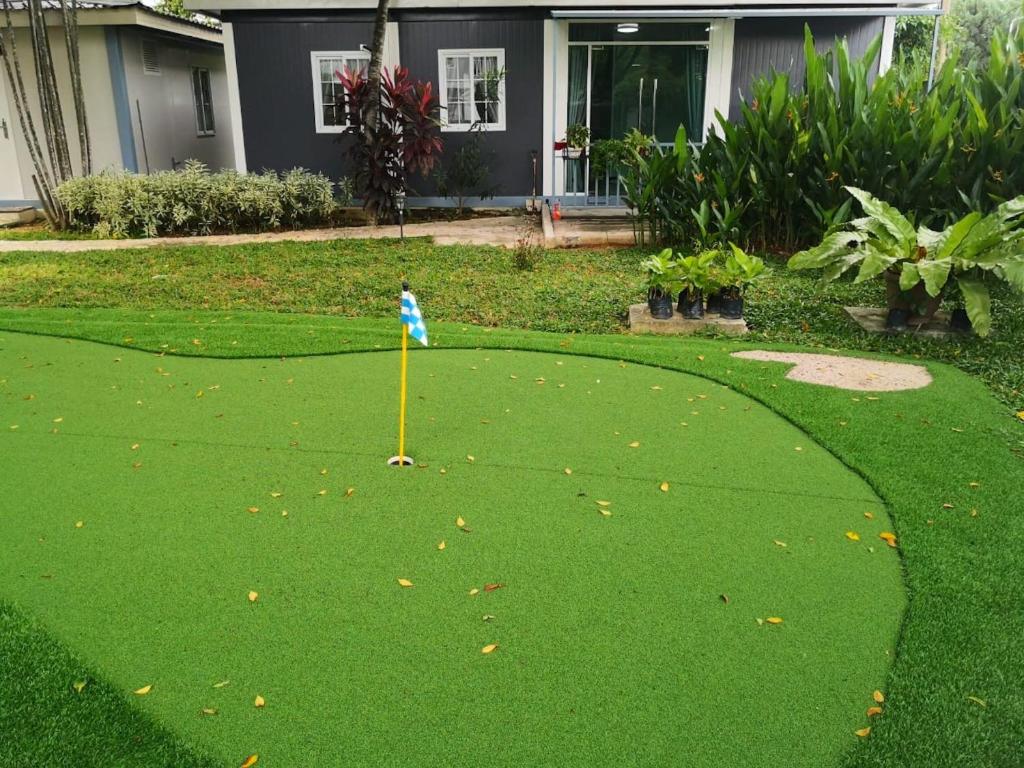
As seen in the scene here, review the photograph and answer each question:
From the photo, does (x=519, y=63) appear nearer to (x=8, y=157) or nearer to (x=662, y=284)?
(x=662, y=284)

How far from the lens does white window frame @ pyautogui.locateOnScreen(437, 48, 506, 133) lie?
1298cm

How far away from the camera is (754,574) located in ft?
10.6

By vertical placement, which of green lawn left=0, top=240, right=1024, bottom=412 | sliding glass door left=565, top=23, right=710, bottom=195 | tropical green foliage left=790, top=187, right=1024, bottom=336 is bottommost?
green lawn left=0, top=240, right=1024, bottom=412

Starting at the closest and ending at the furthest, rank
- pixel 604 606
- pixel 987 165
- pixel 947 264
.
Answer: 1. pixel 604 606
2. pixel 947 264
3. pixel 987 165

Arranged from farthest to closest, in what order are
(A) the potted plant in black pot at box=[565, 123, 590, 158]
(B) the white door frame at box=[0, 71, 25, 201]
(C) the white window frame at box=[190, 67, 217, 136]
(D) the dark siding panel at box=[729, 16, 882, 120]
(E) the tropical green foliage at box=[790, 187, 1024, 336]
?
(C) the white window frame at box=[190, 67, 217, 136], (B) the white door frame at box=[0, 71, 25, 201], (D) the dark siding panel at box=[729, 16, 882, 120], (A) the potted plant in black pot at box=[565, 123, 590, 158], (E) the tropical green foliage at box=[790, 187, 1024, 336]

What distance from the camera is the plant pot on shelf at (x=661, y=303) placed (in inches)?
274

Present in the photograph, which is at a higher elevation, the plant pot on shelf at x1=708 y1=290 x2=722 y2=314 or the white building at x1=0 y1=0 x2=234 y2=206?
the white building at x1=0 y1=0 x2=234 y2=206

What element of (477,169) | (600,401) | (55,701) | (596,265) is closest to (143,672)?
(55,701)

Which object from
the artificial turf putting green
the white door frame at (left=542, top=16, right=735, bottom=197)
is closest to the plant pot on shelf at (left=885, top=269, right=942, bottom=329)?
the artificial turf putting green

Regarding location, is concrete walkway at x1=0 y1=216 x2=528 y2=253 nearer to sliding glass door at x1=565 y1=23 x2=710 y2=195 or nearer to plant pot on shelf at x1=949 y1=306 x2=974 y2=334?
sliding glass door at x1=565 y1=23 x2=710 y2=195

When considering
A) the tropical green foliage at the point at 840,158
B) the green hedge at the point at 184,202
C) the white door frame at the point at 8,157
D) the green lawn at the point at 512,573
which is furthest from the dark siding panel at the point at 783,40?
the white door frame at the point at 8,157

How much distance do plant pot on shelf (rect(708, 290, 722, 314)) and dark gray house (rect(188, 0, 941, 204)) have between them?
20.2 ft

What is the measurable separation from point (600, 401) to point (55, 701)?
3229mm

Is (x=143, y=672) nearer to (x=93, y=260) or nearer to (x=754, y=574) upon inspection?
(x=754, y=574)
